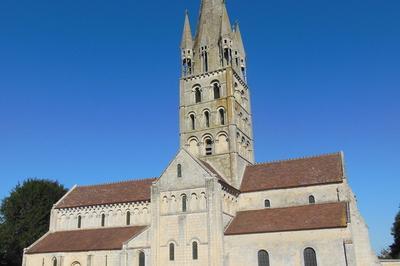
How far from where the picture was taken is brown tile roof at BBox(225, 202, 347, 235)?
123 ft

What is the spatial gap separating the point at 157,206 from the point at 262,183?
38.9 feet

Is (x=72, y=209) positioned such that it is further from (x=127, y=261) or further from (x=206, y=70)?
(x=206, y=70)

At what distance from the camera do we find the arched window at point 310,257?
36.6 meters

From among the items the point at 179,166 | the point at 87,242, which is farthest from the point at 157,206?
the point at 87,242

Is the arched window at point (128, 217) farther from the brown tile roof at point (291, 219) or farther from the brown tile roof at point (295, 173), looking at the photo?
the brown tile roof at point (295, 173)

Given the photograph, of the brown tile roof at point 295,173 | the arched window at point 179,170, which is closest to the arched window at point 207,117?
the brown tile roof at point 295,173

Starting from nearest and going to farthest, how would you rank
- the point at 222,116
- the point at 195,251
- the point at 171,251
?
the point at 195,251, the point at 171,251, the point at 222,116

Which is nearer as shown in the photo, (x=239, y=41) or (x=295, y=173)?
(x=295, y=173)


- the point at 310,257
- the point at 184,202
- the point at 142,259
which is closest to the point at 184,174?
the point at 184,202

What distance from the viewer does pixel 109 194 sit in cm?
5062

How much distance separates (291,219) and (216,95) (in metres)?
18.9

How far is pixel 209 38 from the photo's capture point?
54531 mm

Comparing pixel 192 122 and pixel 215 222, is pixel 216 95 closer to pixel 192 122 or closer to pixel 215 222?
pixel 192 122

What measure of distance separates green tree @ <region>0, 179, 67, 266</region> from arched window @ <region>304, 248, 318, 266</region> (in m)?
36.7
